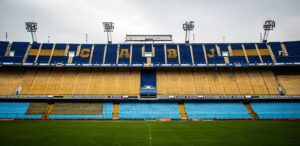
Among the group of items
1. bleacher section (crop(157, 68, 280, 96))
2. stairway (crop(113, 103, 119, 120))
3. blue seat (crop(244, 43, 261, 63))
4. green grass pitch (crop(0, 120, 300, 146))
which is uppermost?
blue seat (crop(244, 43, 261, 63))

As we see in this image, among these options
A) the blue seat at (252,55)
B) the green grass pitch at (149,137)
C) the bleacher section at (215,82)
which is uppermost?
the blue seat at (252,55)

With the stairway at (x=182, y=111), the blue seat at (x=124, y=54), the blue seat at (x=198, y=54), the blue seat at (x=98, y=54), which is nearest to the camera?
the stairway at (x=182, y=111)

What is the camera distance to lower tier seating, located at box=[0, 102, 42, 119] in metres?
41.5

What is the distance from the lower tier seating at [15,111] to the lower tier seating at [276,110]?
3955cm

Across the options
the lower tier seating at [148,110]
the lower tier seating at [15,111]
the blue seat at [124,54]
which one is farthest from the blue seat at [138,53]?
the lower tier seating at [15,111]

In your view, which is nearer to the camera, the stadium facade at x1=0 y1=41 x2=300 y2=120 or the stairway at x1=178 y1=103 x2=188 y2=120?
the stairway at x1=178 y1=103 x2=188 y2=120

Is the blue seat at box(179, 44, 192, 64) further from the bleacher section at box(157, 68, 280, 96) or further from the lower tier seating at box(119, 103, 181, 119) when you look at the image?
the lower tier seating at box(119, 103, 181, 119)

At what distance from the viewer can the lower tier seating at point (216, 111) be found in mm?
42344

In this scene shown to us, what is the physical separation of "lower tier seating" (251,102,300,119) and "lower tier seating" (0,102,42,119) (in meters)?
39.5

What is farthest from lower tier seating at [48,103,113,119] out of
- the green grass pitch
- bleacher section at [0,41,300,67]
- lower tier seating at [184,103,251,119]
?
the green grass pitch

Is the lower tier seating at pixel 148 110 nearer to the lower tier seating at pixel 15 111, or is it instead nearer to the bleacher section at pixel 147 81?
the bleacher section at pixel 147 81

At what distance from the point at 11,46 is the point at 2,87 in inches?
461

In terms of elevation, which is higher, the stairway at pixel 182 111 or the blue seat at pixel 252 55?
the blue seat at pixel 252 55

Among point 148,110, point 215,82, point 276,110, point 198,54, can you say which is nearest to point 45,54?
point 148,110
